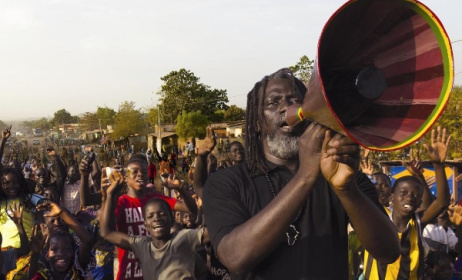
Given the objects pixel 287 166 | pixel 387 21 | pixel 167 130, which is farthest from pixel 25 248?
pixel 167 130

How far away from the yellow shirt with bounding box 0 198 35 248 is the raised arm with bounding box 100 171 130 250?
1.23m

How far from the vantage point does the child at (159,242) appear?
11.0ft

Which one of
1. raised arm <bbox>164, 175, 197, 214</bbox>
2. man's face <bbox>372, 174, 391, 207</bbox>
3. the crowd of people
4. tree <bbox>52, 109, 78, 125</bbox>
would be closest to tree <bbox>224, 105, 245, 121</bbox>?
the crowd of people

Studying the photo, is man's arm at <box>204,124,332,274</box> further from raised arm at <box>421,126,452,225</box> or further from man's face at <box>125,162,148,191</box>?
man's face at <box>125,162,148,191</box>

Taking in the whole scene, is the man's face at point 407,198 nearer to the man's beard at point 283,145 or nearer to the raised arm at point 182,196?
the raised arm at point 182,196

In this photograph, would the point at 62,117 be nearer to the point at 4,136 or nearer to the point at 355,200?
the point at 4,136

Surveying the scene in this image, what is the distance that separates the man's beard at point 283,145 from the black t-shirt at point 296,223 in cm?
9

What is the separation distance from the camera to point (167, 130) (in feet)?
149

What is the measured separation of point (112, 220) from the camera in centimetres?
364

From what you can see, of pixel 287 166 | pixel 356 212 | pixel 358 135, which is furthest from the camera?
pixel 287 166

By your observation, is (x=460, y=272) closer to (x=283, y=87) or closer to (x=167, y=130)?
(x=283, y=87)

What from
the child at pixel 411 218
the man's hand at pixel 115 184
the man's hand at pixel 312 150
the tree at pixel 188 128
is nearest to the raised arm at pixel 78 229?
the man's hand at pixel 115 184

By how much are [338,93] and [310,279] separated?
0.64 metres

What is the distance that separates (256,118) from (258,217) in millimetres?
606
